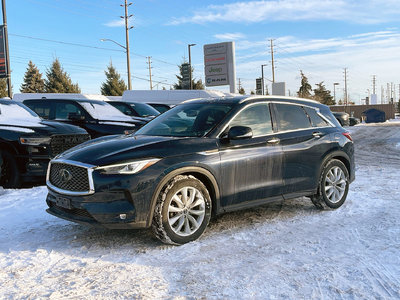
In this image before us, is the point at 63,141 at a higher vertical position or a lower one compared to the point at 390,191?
higher

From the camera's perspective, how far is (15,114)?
796 cm

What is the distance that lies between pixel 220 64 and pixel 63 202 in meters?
44.6

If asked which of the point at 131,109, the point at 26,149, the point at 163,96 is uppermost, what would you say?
the point at 163,96

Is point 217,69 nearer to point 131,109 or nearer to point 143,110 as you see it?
point 143,110

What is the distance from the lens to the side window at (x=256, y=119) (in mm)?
4867

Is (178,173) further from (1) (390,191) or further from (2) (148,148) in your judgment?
(1) (390,191)

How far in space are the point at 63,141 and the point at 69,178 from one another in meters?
3.70

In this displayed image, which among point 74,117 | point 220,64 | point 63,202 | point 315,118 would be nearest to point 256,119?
point 315,118

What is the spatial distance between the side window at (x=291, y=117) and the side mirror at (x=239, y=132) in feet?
2.75

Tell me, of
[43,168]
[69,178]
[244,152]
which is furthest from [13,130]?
[244,152]

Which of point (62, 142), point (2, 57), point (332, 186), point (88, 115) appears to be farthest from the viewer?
point (2, 57)

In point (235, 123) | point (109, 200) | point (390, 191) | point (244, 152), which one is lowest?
point (390, 191)

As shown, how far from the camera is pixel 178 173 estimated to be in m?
4.09

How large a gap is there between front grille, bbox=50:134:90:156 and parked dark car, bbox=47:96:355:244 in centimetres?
273
